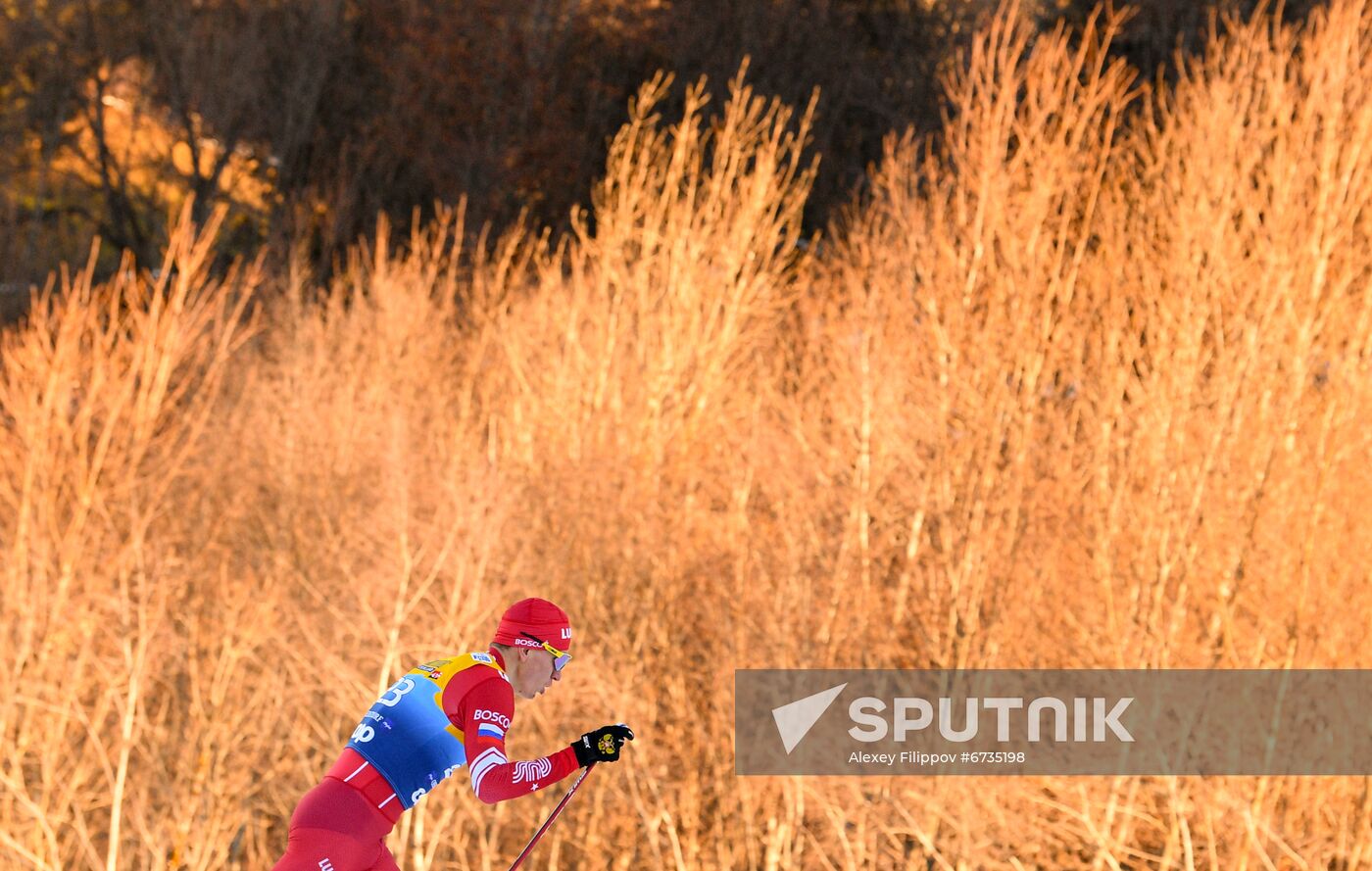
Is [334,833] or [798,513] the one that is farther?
[798,513]

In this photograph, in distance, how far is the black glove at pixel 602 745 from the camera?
19.4 feet

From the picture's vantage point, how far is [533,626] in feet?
19.0

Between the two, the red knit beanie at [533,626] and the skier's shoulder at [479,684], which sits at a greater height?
the red knit beanie at [533,626]

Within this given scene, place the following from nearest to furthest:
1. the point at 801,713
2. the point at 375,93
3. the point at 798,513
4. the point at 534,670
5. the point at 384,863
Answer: the point at 534,670
the point at 384,863
the point at 801,713
the point at 798,513
the point at 375,93

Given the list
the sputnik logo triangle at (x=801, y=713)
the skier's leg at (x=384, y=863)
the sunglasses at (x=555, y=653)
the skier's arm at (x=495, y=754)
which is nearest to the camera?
the skier's arm at (x=495, y=754)

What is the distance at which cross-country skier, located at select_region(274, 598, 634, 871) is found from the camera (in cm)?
574

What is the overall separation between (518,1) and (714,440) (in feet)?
78.4

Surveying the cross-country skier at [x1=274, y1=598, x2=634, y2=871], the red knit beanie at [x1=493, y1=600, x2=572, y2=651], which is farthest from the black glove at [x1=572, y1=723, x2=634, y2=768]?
the red knit beanie at [x1=493, y1=600, x2=572, y2=651]

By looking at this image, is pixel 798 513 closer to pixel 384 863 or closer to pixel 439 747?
pixel 384 863

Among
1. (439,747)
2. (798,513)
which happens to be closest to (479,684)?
(439,747)

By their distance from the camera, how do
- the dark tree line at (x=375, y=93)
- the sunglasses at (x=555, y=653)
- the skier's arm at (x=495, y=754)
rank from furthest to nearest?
the dark tree line at (x=375, y=93) → the sunglasses at (x=555, y=653) → the skier's arm at (x=495, y=754)

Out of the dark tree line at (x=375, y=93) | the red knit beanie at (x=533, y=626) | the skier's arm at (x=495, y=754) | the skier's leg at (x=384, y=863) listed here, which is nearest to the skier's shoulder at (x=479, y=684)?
the skier's arm at (x=495, y=754)

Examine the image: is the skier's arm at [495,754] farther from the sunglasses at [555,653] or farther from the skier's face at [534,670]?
the sunglasses at [555,653]

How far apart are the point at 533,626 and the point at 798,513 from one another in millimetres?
22488
